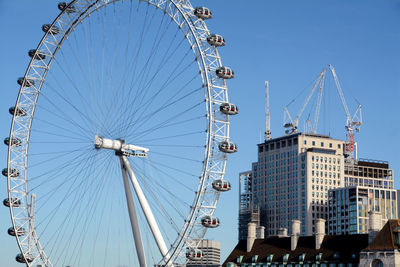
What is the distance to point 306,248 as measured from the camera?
114 m

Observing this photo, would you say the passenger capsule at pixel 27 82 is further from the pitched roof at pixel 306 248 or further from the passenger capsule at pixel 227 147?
the pitched roof at pixel 306 248

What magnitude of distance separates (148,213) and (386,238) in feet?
96.0

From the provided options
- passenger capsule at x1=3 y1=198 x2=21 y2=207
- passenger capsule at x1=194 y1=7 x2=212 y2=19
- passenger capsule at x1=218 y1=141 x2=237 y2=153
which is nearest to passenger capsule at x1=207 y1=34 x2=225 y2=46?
passenger capsule at x1=194 y1=7 x2=212 y2=19

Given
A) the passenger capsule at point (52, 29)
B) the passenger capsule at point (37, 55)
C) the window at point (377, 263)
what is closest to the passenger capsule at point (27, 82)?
the passenger capsule at point (37, 55)

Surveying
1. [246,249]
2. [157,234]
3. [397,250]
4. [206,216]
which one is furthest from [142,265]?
[246,249]

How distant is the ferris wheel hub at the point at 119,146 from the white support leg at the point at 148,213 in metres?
0.98

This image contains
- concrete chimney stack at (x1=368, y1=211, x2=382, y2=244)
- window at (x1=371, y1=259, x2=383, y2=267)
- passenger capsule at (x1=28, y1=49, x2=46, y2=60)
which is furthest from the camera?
passenger capsule at (x1=28, y1=49, x2=46, y2=60)

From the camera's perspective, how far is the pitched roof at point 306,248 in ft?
351

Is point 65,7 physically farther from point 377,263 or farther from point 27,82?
point 377,263

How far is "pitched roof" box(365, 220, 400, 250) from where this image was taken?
96.6 m

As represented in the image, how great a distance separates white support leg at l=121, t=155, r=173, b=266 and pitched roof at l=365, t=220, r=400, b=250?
26.5 metres

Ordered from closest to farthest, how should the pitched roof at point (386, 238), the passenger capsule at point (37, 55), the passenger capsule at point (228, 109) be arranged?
the passenger capsule at point (228, 109), the pitched roof at point (386, 238), the passenger capsule at point (37, 55)

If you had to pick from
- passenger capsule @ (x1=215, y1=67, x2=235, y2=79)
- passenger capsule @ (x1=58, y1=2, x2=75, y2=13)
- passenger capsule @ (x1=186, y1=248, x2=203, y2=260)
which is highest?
passenger capsule @ (x1=58, y1=2, x2=75, y2=13)

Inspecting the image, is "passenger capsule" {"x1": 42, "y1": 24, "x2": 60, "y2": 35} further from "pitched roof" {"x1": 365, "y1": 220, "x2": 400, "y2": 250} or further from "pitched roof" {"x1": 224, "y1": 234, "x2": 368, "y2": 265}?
"pitched roof" {"x1": 365, "y1": 220, "x2": 400, "y2": 250}
